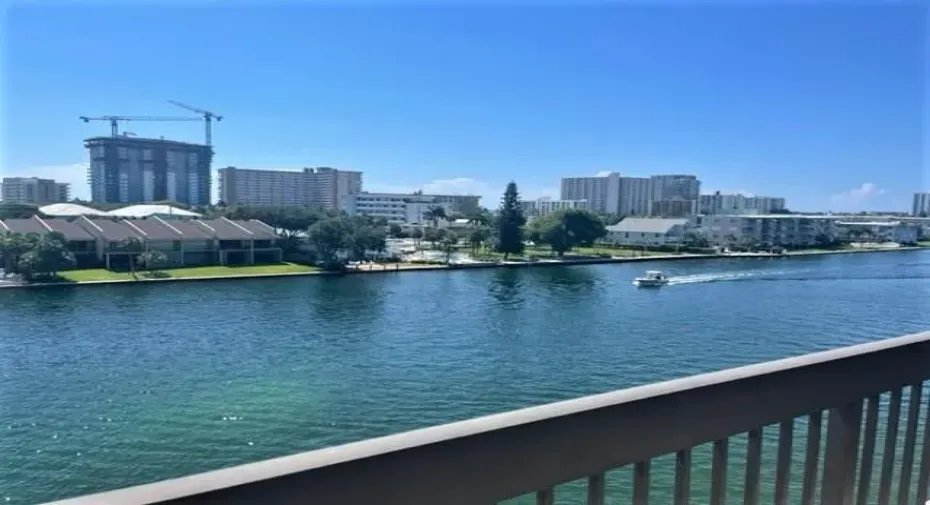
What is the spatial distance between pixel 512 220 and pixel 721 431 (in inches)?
1420

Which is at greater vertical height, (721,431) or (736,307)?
(721,431)

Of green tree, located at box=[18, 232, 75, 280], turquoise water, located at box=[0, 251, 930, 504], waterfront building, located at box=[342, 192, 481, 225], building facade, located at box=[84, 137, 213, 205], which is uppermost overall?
building facade, located at box=[84, 137, 213, 205]

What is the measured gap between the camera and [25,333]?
14.4 m

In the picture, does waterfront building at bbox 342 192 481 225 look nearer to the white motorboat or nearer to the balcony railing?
the white motorboat

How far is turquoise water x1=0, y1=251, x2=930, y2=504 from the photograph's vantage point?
8500 millimetres

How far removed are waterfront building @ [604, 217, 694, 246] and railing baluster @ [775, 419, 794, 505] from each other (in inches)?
1782

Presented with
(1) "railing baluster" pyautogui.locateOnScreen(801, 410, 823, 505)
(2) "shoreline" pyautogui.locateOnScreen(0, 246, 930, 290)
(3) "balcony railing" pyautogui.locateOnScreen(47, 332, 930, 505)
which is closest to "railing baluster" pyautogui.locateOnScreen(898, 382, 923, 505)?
(3) "balcony railing" pyautogui.locateOnScreen(47, 332, 930, 505)

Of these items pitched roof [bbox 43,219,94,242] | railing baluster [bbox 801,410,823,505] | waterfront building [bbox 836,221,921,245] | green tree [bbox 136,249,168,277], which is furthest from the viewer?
waterfront building [bbox 836,221,921,245]

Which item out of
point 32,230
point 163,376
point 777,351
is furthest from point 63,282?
point 777,351

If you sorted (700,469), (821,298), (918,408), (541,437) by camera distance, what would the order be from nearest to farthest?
(541,437)
(918,408)
(700,469)
(821,298)

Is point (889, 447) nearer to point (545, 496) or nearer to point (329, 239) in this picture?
point (545, 496)

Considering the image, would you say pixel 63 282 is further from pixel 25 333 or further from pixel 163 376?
pixel 163 376

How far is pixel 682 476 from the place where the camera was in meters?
0.77

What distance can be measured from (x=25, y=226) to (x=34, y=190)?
91.8ft
